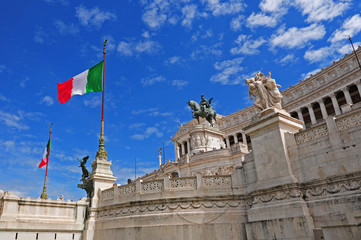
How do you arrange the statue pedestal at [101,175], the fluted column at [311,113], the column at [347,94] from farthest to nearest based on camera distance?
the fluted column at [311,113]
the column at [347,94]
the statue pedestal at [101,175]

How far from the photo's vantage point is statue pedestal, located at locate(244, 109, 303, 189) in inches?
487

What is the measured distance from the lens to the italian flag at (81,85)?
25.1 m

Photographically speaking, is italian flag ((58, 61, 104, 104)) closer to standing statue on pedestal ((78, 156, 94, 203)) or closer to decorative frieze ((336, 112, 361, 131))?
standing statue on pedestal ((78, 156, 94, 203))

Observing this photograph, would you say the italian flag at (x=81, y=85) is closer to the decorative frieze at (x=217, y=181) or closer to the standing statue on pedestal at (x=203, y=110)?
the decorative frieze at (x=217, y=181)

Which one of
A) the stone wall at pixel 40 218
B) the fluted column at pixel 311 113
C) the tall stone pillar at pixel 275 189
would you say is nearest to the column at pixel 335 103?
the fluted column at pixel 311 113

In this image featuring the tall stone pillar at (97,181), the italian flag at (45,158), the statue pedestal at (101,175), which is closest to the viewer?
the tall stone pillar at (97,181)

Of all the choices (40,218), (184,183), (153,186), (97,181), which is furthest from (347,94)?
(40,218)

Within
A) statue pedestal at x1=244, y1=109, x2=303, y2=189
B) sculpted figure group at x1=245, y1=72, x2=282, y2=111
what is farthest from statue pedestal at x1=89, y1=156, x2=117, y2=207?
sculpted figure group at x1=245, y1=72, x2=282, y2=111

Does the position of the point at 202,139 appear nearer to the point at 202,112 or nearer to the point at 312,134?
the point at 202,112

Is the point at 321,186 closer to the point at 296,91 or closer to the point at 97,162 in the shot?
the point at 97,162

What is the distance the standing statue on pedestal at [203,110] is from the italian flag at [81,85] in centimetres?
2608

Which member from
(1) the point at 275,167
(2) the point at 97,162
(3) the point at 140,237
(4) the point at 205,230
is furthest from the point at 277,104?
→ (2) the point at 97,162

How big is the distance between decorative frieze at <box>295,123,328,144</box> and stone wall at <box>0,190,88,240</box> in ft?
45.7

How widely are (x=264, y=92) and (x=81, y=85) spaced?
17682 mm
